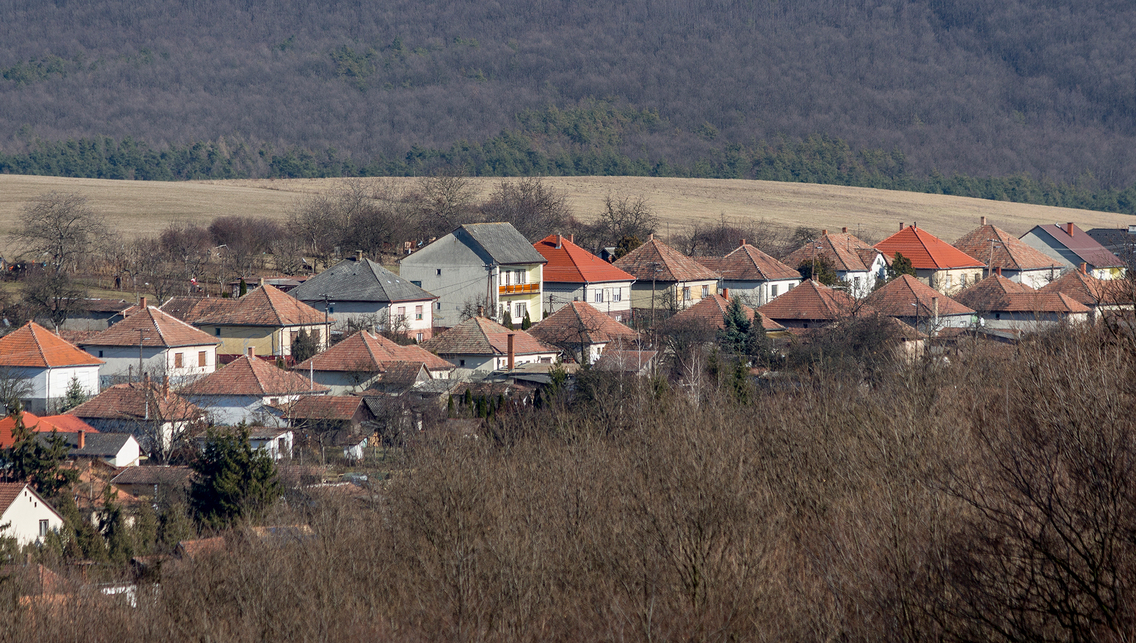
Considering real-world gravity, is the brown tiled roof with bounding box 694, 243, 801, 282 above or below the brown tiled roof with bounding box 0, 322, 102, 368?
above

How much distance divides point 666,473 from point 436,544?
4.06 m

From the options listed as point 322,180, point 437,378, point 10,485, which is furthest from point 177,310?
point 322,180

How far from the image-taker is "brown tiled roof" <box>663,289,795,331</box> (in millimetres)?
52469

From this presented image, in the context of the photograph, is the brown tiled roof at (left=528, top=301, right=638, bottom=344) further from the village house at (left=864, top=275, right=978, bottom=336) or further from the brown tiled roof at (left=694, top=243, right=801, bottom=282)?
the brown tiled roof at (left=694, top=243, right=801, bottom=282)

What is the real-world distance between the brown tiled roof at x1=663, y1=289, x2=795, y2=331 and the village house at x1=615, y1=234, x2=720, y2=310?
24.7ft

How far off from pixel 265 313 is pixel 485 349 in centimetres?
1107

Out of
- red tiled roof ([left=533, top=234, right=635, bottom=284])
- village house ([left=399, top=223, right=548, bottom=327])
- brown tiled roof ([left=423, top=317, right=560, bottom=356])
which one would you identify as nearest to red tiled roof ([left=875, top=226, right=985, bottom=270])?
red tiled roof ([left=533, top=234, right=635, bottom=284])

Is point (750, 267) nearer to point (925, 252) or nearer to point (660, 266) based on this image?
point (660, 266)

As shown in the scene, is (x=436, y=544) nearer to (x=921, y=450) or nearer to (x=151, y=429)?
(x=921, y=450)

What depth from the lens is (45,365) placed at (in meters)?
45.1

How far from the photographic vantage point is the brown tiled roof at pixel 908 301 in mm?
54750

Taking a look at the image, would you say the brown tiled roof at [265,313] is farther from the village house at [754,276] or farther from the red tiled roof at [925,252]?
the red tiled roof at [925,252]

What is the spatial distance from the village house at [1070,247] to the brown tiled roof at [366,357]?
48.2m

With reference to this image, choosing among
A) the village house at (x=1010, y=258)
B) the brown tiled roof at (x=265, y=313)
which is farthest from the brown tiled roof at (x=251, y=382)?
the village house at (x=1010, y=258)
